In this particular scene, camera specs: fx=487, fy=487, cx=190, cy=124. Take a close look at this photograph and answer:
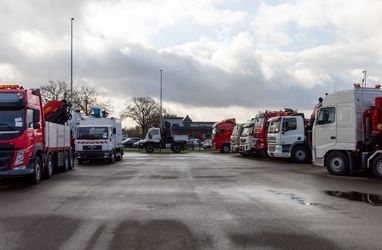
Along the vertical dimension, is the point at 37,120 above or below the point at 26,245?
above

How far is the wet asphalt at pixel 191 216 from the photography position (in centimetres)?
739

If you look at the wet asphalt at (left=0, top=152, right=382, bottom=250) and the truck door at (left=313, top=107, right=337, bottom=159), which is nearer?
the wet asphalt at (left=0, top=152, right=382, bottom=250)

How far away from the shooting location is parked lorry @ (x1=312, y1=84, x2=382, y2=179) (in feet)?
61.4

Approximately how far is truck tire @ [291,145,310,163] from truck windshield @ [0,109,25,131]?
58.8 feet

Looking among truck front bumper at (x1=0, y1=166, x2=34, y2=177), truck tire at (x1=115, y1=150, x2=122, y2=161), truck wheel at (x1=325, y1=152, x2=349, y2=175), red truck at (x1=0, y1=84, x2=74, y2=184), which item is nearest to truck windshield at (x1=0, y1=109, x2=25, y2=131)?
red truck at (x1=0, y1=84, x2=74, y2=184)

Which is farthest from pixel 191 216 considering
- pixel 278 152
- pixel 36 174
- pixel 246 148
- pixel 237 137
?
pixel 237 137

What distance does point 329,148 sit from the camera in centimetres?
2016

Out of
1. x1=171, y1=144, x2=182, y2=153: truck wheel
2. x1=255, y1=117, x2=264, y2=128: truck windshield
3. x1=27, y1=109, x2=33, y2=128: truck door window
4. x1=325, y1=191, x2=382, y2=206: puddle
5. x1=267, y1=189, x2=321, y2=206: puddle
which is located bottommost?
x1=325, y1=191, x2=382, y2=206: puddle

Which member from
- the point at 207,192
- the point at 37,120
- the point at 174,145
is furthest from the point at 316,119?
the point at 174,145

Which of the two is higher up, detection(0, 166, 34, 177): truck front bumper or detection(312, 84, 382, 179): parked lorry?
detection(312, 84, 382, 179): parked lorry

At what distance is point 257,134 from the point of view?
114 feet

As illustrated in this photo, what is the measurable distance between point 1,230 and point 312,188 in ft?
31.1

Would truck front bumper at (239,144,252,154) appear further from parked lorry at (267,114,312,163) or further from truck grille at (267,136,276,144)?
parked lorry at (267,114,312,163)

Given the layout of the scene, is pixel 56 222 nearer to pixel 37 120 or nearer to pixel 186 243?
pixel 186 243
